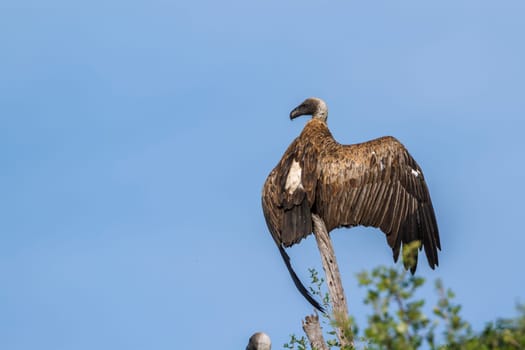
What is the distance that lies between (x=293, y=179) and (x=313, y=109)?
1.71 m

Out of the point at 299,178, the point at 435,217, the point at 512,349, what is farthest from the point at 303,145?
the point at 512,349

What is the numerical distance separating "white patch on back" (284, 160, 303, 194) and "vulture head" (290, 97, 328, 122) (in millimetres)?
1420

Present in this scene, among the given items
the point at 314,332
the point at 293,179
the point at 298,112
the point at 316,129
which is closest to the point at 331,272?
the point at 314,332

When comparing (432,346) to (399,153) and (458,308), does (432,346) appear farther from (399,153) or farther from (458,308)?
(399,153)

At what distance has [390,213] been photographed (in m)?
12.5

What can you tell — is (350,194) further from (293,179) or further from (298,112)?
(298,112)

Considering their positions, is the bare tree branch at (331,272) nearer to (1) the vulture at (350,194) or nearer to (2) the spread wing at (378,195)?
(1) the vulture at (350,194)

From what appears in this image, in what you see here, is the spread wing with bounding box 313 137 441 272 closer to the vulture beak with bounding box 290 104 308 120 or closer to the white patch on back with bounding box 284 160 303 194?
the white patch on back with bounding box 284 160 303 194

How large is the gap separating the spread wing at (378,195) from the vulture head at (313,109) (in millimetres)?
1163

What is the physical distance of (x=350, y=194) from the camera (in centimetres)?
1249

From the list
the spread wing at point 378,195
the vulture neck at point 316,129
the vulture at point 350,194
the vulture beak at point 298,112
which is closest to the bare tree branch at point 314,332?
the vulture at point 350,194

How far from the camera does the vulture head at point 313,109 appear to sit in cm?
1384

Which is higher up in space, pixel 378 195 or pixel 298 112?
pixel 298 112

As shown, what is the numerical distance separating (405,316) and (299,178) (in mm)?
7395
